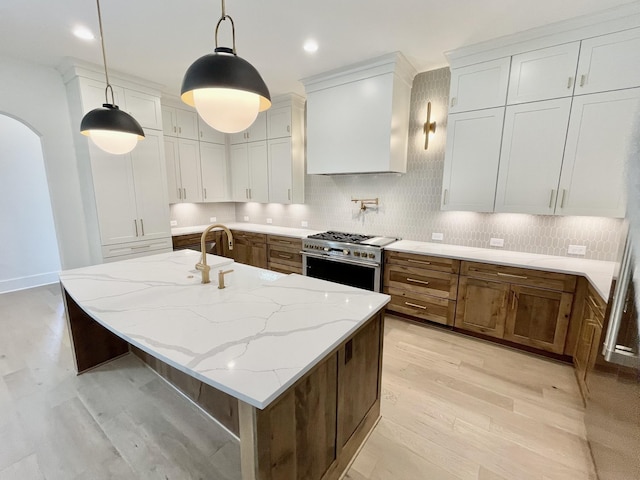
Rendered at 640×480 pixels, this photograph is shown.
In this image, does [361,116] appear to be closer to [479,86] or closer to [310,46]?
[310,46]

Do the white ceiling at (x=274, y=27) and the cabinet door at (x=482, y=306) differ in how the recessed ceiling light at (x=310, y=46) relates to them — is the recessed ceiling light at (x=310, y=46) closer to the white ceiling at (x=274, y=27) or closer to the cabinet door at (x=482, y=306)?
the white ceiling at (x=274, y=27)

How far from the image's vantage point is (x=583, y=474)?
1.49 meters

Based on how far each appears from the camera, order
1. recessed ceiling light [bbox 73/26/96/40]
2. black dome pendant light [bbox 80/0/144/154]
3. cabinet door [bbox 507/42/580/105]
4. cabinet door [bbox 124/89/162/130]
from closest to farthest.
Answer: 1. black dome pendant light [bbox 80/0/144/154]
2. cabinet door [bbox 507/42/580/105]
3. recessed ceiling light [bbox 73/26/96/40]
4. cabinet door [bbox 124/89/162/130]

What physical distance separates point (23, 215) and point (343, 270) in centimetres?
491

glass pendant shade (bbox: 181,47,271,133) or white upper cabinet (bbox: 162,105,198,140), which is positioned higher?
white upper cabinet (bbox: 162,105,198,140)

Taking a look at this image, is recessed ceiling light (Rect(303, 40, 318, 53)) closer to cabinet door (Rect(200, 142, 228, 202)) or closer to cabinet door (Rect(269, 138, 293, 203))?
cabinet door (Rect(269, 138, 293, 203))

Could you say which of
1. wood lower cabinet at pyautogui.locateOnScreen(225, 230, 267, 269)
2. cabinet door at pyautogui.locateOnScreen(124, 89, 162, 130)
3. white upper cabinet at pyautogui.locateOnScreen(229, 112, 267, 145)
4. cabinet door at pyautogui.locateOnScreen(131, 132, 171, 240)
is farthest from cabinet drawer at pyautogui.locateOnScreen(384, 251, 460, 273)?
cabinet door at pyautogui.locateOnScreen(124, 89, 162, 130)

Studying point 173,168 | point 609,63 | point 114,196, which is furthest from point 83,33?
point 609,63

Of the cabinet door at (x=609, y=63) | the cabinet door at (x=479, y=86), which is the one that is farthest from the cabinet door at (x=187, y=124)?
the cabinet door at (x=609, y=63)

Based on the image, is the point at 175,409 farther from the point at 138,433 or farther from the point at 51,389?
the point at 51,389

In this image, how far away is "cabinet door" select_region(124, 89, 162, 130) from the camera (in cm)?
341

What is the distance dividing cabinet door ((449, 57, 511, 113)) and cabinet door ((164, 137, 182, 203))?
384 centimetres

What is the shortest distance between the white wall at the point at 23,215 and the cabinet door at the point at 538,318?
642 centimetres

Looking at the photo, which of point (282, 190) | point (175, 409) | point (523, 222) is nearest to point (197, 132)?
point (282, 190)
